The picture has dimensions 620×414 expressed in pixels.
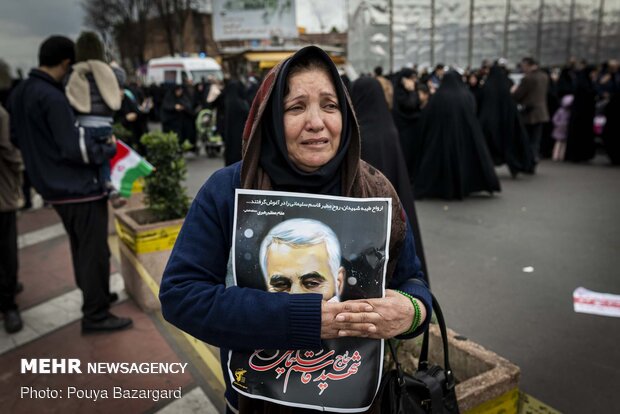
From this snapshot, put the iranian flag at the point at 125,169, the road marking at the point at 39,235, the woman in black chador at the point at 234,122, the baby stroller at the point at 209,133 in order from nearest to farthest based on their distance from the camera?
the iranian flag at the point at 125,169 → the road marking at the point at 39,235 → the woman in black chador at the point at 234,122 → the baby stroller at the point at 209,133

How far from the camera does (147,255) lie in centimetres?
416

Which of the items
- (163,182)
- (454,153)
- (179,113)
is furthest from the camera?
(179,113)

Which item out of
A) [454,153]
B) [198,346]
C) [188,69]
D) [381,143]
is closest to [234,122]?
[454,153]

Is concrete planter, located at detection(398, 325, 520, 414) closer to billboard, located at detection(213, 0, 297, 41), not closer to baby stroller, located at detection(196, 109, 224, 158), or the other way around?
baby stroller, located at detection(196, 109, 224, 158)

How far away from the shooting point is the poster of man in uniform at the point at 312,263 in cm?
136

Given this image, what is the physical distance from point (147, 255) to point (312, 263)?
123 inches

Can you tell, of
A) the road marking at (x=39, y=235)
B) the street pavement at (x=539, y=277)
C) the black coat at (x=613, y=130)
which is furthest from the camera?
the black coat at (x=613, y=130)

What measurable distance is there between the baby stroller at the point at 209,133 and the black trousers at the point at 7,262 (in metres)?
9.18

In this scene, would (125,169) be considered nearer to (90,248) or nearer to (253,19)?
(90,248)

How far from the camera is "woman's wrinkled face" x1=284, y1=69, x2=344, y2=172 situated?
4.81 feet

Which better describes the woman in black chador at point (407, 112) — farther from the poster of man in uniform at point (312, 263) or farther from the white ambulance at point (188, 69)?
the white ambulance at point (188, 69)

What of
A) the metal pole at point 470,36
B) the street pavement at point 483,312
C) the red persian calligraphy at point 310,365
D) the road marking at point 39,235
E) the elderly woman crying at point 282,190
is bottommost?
the road marking at point 39,235

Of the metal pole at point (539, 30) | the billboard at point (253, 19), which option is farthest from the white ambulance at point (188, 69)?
the metal pole at point (539, 30)

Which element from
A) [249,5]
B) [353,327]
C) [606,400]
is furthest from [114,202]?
[249,5]
